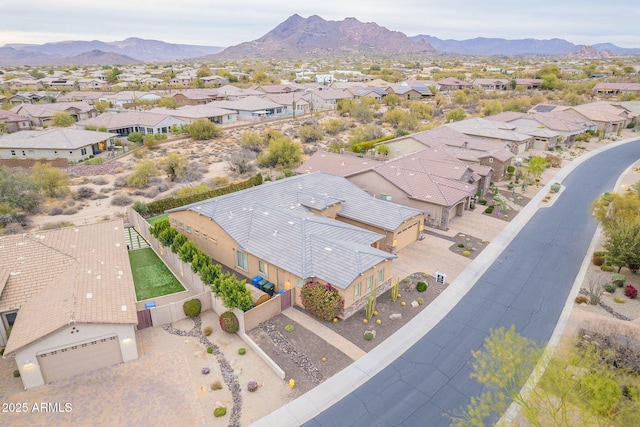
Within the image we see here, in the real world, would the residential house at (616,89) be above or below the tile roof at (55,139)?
above

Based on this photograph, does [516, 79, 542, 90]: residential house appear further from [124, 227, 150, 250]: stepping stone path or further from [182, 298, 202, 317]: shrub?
[182, 298, 202, 317]: shrub

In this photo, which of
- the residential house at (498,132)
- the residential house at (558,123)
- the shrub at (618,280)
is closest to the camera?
the shrub at (618,280)

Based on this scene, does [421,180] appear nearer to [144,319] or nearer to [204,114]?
[144,319]

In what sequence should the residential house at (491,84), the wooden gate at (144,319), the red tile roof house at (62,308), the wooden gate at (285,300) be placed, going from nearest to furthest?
the red tile roof house at (62,308)
the wooden gate at (144,319)
the wooden gate at (285,300)
the residential house at (491,84)

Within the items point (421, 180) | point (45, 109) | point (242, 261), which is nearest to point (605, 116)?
point (421, 180)

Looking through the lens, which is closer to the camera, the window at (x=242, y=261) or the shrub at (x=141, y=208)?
the window at (x=242, y=261)

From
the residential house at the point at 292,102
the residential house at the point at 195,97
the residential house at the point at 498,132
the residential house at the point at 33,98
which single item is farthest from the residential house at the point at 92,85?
the residential house at the point at 498,132

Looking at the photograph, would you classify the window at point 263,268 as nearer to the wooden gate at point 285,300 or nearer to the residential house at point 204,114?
the wooden gate at point 285,300

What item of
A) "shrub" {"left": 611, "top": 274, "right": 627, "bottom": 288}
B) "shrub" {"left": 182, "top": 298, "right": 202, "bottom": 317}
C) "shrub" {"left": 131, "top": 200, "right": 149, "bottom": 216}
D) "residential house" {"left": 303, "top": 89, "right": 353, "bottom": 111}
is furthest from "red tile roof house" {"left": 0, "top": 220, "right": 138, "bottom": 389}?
"residential house" {"left": 303, "top": 89, "right": 353, "bottom": 111}
